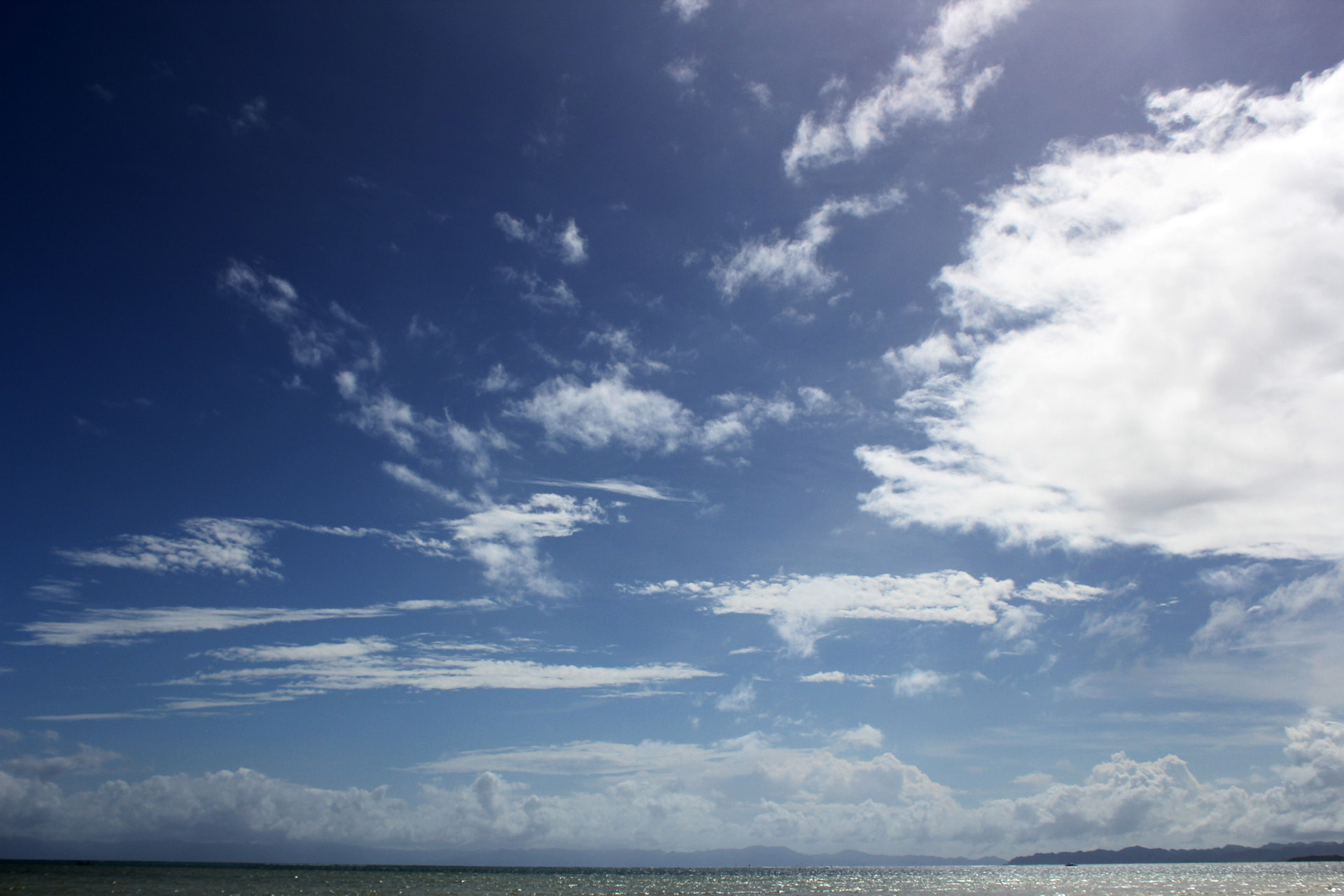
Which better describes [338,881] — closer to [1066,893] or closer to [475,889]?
[475,889]

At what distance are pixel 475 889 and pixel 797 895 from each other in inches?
2442

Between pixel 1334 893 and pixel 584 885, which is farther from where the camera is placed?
pixel 584 885

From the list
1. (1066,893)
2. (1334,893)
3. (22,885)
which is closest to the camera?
(22,885)

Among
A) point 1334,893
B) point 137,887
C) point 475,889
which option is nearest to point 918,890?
point 1334,893

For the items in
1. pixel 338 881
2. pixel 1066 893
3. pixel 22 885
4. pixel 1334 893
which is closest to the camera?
pixel 22 885

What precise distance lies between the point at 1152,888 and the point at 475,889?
506 feet

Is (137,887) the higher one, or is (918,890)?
(137,887)

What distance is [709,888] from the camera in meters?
169

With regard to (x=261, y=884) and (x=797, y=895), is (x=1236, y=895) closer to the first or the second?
(x=797, y=895)

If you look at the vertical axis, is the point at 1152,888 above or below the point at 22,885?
below

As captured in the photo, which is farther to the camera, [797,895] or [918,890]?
[918,890]

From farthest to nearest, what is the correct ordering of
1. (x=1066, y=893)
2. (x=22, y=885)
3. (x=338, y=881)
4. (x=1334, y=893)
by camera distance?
(x=338, y=881) < (x=1066, y=893) < (x=1334, y=893) < (x=22, y=885)

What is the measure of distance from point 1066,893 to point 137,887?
547 ft

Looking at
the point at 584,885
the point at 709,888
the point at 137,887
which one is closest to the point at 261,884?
the point at 137,887
